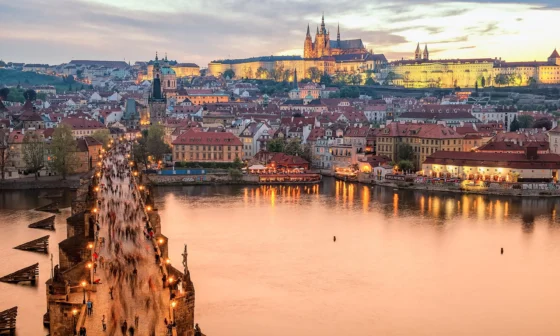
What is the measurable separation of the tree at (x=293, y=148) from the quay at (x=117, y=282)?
1620 centimetres

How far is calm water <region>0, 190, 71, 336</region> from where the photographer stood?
11.0m

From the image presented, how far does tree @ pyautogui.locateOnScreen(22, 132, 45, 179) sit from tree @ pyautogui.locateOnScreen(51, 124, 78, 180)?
443mm

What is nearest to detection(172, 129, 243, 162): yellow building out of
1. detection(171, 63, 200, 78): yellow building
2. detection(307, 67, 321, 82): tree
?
detection(307, 67, 321, 82): tree

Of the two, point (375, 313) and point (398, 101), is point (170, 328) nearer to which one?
point (375, 313)

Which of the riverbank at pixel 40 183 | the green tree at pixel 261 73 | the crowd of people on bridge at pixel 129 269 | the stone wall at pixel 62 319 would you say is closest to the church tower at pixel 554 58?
the green tree at pixel 261 73

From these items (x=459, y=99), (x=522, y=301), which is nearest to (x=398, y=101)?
(x=459, y=99)

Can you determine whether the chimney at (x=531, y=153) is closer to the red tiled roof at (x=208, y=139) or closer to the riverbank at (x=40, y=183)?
the red tiled roof at (x=208, y=139)

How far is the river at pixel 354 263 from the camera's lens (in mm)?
11109

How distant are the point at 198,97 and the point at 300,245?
166 feet

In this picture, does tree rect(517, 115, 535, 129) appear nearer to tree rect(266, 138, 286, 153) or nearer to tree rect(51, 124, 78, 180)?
tree rect(266, 138, 286, 153)

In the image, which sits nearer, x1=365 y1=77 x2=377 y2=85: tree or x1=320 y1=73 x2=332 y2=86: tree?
x1=320 y1=73 x2=332 y2=86: tree

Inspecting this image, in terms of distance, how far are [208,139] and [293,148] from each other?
10.7ft

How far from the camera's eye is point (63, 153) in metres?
27.2

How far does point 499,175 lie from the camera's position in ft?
84.2
